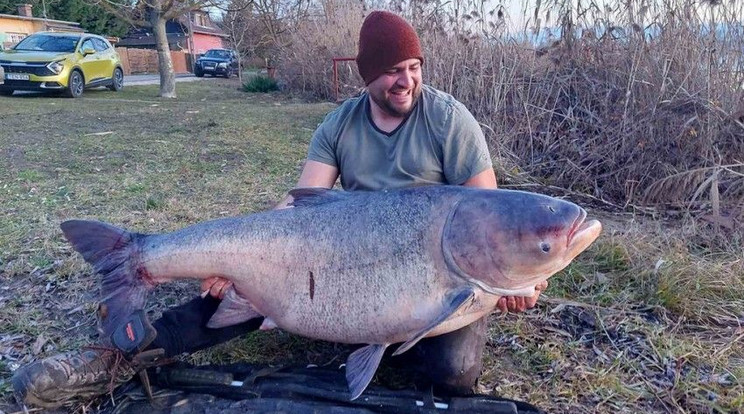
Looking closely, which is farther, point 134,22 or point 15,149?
point 134,22

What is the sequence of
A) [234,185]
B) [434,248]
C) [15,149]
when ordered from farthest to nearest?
[15,149] → [234,185] → [434,248]

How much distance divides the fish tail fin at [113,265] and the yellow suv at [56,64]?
1309 centimetres

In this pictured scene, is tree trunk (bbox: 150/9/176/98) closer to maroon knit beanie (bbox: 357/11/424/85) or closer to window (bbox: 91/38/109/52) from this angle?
window (bbox: 91/38/109/52)

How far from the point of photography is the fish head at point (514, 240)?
1804 mm

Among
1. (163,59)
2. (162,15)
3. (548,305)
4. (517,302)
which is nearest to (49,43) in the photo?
(163,59)

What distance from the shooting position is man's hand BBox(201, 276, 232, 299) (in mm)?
2168

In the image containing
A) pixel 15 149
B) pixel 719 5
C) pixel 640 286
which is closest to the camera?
pixel 640 286

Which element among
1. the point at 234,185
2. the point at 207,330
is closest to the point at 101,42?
the point at 234,185

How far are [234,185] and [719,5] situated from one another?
4.09 meters

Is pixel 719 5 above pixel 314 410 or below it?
above

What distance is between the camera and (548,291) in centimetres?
306

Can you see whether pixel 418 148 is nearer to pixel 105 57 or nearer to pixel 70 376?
pixel 70 376

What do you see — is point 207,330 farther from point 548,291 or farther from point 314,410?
point 548,291

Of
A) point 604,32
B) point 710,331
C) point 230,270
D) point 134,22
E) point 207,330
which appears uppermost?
point 134,22
